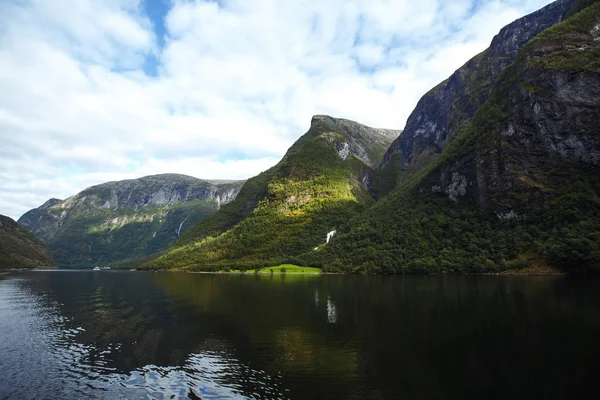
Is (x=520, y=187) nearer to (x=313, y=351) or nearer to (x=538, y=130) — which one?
(x=538, y=130)

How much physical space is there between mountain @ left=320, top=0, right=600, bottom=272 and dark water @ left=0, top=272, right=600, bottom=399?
7557cm

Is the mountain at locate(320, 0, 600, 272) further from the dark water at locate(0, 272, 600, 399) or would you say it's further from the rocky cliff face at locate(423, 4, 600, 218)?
the dark water at locate(0, 272, 600, 399)

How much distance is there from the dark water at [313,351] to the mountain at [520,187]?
7557 centimetres

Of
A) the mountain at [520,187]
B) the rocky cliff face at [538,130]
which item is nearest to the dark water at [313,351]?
the mountain at [520,187]

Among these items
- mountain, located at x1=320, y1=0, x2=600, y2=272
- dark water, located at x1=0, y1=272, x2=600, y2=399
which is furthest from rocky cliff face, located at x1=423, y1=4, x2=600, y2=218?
dark water, located at x1=0, y1=272, x2=600, y2=399

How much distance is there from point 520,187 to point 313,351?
469 feet

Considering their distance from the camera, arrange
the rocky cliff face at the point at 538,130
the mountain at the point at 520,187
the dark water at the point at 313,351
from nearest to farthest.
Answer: the dark water at the point at 313,351
the mountain at the point at 520,187
the rocky cliff face at the point at 538,130

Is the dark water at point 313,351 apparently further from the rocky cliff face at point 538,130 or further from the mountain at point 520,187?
the rocky cliff face at point 538,130

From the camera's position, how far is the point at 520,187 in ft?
458

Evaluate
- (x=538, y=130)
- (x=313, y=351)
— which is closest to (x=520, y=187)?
(x=538, y=130)

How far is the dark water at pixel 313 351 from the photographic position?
22188mm

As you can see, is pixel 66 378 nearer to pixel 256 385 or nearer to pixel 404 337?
pixel 256 385

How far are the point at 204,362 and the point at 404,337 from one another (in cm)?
1944

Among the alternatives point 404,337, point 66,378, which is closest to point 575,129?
point 404,337
